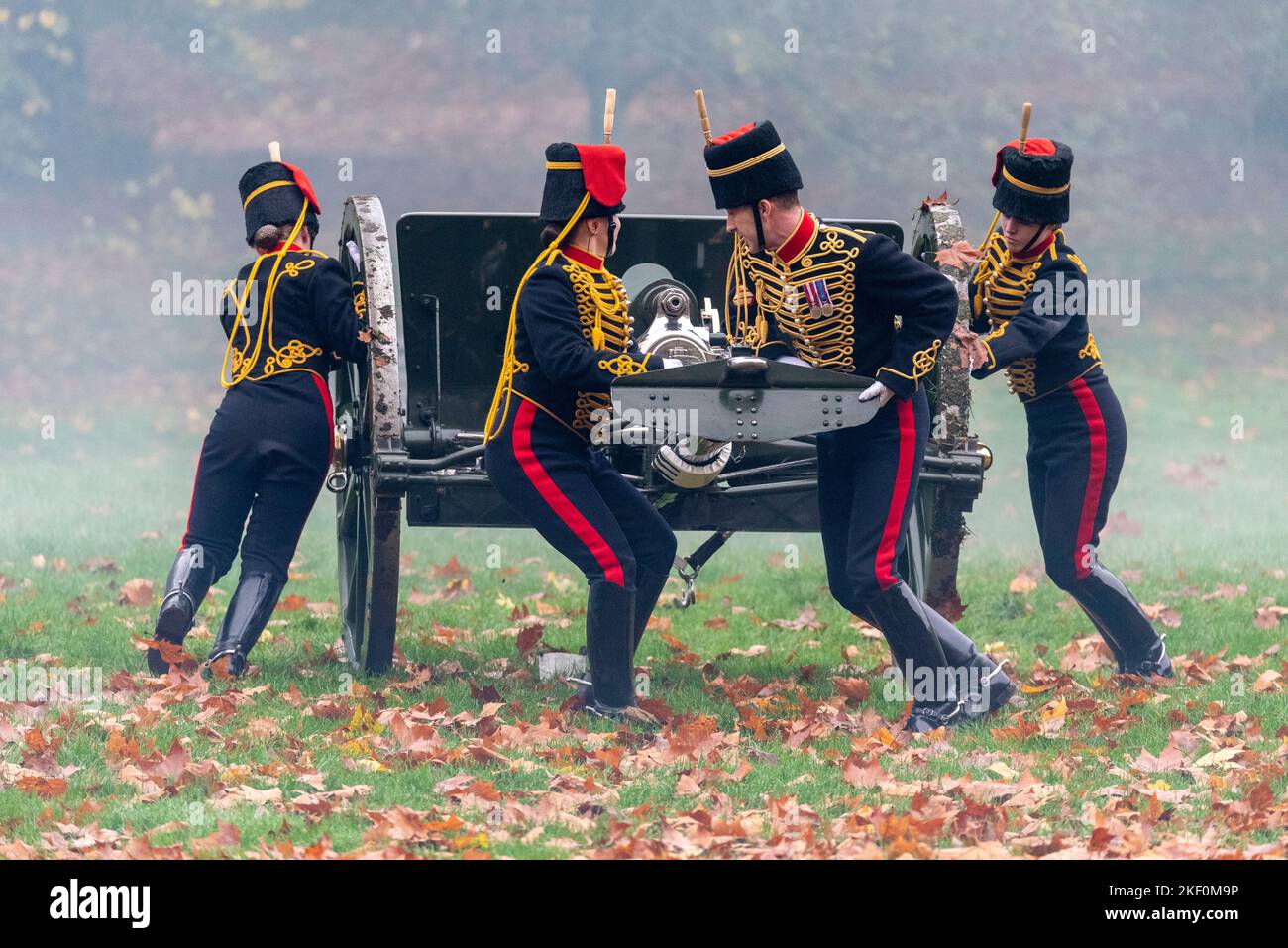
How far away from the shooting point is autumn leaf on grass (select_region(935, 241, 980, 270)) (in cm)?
654

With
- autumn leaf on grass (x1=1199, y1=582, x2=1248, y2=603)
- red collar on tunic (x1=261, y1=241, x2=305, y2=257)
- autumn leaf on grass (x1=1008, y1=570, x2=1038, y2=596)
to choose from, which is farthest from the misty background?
red collar on tunic (x1=261, y1=241, x2=305, y2=257)

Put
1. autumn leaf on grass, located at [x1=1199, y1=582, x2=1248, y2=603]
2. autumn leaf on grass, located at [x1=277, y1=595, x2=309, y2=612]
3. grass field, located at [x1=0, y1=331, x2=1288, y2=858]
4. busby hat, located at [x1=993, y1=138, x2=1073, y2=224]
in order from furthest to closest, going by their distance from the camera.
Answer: autumn leaf on grass, located at [x1=1199, y1=582, x2=1248, y2=603], autumn leaf on grass, located at [x1=277, y1=595, x2=309, y2=612], busby hat, located at [x1=993, y1=138, x2=1073, y2=224], grass field, located at [x1=0, y1=331, x2=1288, y2=858]

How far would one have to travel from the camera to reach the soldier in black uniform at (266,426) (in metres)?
6.89

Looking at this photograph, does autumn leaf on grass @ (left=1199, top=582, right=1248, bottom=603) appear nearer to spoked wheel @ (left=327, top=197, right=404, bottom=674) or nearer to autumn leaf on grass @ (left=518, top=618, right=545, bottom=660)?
autumn leaf on grass @ (left=518, top=618, right=545, bottom=660)

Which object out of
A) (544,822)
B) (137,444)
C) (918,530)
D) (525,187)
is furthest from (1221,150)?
(544,822)

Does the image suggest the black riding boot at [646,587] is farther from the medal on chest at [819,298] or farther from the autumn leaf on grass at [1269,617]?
the autumn leaf on grass at [1269,617]

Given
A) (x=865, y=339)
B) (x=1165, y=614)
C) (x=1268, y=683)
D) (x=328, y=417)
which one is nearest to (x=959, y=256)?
(x=865, y=339)

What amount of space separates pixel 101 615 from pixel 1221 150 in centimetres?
1509

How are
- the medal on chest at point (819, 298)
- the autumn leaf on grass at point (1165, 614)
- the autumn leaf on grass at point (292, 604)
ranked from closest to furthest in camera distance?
the medal on chest at point (819, 298) → the autumn leaf on grass at point (1165, 614) → the autumn leaf on grass at point (292, 604)

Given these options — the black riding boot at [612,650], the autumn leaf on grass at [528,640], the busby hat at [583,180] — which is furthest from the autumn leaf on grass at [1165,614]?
the busby hat at [583,180]

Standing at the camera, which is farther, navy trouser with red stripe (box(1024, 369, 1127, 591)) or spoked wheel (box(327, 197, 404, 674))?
navy trouser with red stripe (box(1024, 369, 1127, 591))

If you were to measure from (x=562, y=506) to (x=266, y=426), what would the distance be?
1.39 meters

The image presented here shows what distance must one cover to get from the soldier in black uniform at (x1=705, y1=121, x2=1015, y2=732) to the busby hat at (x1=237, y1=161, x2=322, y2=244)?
1.81 m

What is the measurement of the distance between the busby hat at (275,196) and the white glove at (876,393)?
2.36 metres
